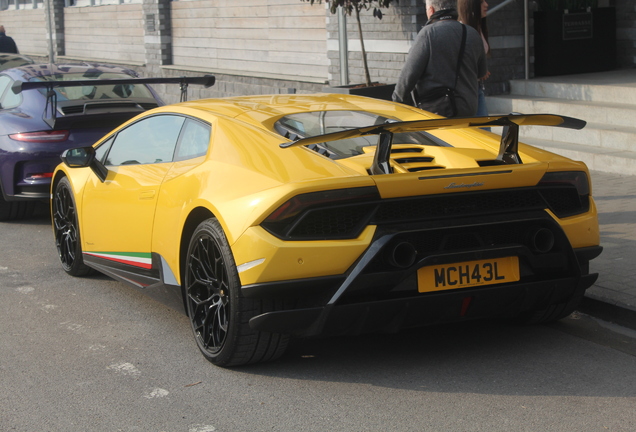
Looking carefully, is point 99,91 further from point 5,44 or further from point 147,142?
point 5,44

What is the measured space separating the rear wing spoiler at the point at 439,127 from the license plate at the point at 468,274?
1.69ft

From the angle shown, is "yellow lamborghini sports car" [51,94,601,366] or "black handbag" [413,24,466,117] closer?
"yellow lamborghini sports car" [51,94,601,366]

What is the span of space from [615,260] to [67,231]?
3.89 m

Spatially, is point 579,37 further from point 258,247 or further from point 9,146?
point 258,247

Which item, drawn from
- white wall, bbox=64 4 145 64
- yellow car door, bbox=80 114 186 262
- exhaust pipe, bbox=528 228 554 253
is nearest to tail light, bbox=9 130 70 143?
yellow car door, bbox=80 114 186 262

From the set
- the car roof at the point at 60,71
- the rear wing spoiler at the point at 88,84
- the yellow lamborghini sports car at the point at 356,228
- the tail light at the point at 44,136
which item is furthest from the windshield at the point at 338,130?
the car roof at the point at 60,71

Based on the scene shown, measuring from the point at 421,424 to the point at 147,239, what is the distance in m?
2.17

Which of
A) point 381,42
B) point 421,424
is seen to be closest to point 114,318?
point 421,424

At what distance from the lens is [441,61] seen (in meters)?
6.39

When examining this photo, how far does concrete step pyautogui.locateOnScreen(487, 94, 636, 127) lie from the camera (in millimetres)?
10023

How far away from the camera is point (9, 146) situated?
8.54 meters

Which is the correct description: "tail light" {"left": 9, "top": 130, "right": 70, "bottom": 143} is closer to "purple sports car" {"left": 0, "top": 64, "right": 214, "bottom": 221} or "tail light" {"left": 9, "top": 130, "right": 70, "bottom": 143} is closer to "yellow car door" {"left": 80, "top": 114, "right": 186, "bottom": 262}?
"purple sports car" {"left": 0, "top": 64, "right": 214, "bottom": 221}

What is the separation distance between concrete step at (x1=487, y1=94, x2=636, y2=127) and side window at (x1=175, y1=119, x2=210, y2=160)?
6300mm

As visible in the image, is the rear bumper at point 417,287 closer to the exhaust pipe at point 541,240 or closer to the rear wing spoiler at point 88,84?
the exhaust pipe at point 541,240
